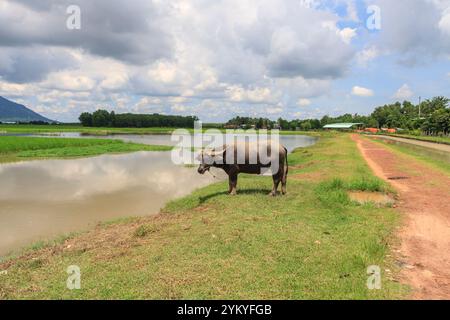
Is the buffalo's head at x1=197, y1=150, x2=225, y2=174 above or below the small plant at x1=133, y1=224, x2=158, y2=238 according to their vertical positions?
above

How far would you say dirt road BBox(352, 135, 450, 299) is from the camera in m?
4.91

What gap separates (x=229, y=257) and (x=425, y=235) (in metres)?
4.29

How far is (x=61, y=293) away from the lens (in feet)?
16.4

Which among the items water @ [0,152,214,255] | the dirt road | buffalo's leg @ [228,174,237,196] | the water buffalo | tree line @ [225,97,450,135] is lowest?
water @ [0,152,214,255]

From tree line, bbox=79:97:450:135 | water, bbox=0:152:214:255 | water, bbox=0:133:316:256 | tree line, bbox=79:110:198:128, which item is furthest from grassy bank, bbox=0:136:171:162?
tree line, bbox=79:110:198:128

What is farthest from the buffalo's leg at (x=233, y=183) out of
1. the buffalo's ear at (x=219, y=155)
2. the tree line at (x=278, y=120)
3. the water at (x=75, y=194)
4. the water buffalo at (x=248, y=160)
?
the tree line at (x=278, y=120)

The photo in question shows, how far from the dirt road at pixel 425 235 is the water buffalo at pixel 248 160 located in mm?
3673

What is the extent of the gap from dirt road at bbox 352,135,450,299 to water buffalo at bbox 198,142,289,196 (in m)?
3.67

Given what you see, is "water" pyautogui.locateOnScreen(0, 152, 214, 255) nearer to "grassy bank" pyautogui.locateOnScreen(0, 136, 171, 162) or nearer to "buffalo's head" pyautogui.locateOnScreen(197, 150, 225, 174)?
"buffalo's head" pyautogui.locateOnScreen(197, 150, 225, 174)

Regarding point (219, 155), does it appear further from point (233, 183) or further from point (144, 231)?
point (144, 231)

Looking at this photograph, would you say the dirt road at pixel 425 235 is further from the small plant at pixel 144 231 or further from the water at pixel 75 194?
the water at pixel 75 194

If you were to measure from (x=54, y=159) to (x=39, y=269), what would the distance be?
24761 mm

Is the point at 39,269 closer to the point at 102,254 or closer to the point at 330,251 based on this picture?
the point at 102,254

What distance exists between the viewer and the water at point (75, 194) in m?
10.1
